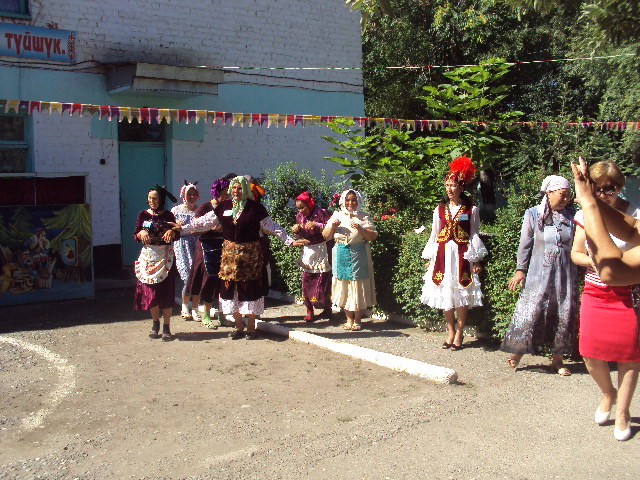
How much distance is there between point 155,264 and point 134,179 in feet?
20.3

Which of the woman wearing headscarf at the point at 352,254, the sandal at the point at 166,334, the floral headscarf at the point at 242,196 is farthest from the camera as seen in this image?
the woman wearing headscarf at the point at 352,254

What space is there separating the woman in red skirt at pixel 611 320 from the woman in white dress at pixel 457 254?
7.64 feet

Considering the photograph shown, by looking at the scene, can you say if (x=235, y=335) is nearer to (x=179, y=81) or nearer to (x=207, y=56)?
(x=179, y=81)

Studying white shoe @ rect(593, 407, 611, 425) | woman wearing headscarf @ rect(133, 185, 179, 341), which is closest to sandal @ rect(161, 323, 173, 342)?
woman wearing headscarf @ rect(133, 185, 179, 341)

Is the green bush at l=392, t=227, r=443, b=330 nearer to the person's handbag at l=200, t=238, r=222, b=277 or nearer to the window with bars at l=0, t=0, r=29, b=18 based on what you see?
the person's handbag at l=200, t=238, r=222, b=277

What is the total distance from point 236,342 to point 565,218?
12.8 feet

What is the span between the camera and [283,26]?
15727 millimetres

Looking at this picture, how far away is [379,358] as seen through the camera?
23.3 feet

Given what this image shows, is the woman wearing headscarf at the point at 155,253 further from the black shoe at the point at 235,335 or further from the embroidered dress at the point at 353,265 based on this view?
the embroidered dress at the point at 353,265

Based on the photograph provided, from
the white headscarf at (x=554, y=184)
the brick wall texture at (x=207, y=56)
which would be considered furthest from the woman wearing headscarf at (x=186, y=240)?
the white headscarf at (x=554, y=184)

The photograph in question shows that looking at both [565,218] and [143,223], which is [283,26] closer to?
[143,223]

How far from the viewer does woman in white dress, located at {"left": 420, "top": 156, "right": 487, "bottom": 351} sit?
7.43 meters

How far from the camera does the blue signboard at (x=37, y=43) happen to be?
11953 mm

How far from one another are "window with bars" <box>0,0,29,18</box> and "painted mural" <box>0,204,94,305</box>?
3702 millimetres
